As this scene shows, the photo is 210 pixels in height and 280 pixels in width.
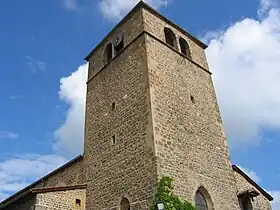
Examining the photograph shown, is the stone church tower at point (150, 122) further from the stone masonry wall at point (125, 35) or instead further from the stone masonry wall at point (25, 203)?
the stone masonry wall at point (25, 203)

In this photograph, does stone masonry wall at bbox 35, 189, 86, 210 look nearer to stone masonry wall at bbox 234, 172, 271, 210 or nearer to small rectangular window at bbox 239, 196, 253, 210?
small rectangular window at bbox 239, 196, 253, 210

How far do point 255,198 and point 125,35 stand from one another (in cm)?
1100

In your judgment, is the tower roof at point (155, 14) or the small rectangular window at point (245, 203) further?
the tower roof at point (155, 14)

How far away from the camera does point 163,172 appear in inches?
449

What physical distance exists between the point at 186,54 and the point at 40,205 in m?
10.8

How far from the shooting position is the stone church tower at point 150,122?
478 inches

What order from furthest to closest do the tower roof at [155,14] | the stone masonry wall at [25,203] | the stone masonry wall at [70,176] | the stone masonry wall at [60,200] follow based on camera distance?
the tower roof at [155,14] < the stone masonry wall at [70,176] < the stone masonry wall at [25,203] < the stone masonry wall at [60,200]

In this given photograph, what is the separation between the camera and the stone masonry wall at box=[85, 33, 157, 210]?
12.0m

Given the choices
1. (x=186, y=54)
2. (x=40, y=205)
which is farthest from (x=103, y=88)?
(x=40, y=205)

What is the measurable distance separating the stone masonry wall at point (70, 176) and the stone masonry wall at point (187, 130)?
17.2ft

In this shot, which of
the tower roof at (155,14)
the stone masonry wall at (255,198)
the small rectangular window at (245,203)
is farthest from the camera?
the tower roof at (155,14)

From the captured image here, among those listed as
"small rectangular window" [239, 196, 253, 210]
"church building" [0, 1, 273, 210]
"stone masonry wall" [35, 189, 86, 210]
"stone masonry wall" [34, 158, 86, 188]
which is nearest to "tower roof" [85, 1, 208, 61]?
"church building" [0, 1, 273, 210]

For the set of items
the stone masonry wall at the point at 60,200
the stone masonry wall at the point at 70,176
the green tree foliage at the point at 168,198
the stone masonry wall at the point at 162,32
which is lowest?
the green tree foliage at the point at 168,198

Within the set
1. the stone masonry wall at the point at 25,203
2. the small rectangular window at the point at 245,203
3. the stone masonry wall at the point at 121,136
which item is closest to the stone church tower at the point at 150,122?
the stone masonry wall at the point at 121,136
